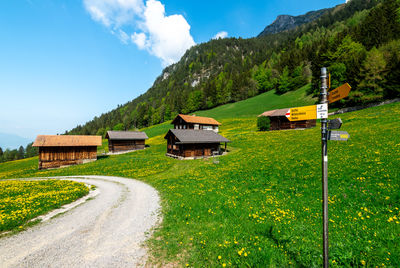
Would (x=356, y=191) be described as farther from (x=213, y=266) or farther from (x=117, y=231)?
(x=117, y=231)

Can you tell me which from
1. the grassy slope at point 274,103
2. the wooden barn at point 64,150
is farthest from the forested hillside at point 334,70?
the wooden barn at point 64,150

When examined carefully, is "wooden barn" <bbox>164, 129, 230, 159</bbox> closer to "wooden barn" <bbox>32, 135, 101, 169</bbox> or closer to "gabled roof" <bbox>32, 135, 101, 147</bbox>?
"gabled roof" <bbox>32, 135, 101, 147</bbox>

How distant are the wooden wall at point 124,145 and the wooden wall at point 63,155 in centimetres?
916

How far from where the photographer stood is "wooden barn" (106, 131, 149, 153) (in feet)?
158

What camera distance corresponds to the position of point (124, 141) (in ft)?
165

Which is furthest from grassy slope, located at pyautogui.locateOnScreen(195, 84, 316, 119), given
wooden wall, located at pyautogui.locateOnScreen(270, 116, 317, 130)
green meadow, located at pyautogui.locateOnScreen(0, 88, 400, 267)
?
green meadow, located at pyautogui.locateOnScreen(0, 88, 400, 267)

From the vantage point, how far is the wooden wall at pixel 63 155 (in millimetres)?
34281

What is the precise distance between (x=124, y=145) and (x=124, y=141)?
4.13ft

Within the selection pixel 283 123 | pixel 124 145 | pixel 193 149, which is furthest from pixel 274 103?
pixel 124 145

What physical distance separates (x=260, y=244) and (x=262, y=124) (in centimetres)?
4243

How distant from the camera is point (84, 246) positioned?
22.2ft

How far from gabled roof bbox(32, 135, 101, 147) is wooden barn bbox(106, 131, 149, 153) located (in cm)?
751

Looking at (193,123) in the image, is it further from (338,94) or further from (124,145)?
(338,94)

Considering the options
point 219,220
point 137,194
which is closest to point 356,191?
point 219,220
